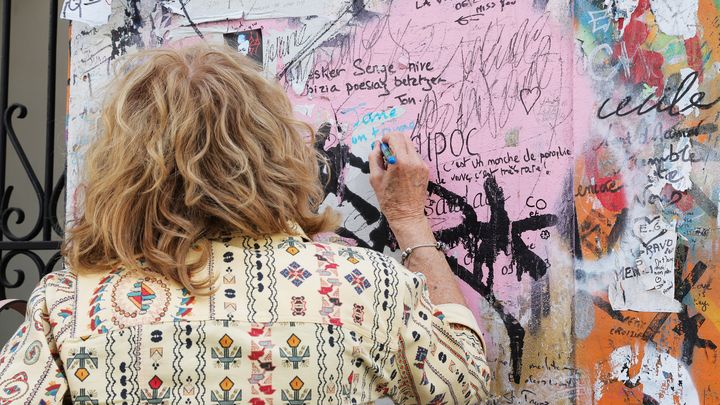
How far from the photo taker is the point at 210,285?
4.61 ft

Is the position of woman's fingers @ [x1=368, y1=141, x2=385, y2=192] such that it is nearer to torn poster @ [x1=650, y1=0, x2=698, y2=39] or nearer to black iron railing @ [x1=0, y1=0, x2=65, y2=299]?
torn poster @ [x1=650, y1=0, x2=698, y2=39]

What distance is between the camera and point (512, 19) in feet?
6.46

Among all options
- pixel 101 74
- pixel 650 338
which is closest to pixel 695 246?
pixel 650 338

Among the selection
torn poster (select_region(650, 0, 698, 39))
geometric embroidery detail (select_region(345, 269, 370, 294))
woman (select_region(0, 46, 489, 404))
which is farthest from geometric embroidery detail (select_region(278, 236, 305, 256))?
torn poster (select_region(650, 0, 698, 39))

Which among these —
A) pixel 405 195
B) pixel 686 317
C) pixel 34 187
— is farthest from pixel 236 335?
pixel 34 187

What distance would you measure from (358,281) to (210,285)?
30 centimetres

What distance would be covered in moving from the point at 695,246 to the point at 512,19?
2.48ft

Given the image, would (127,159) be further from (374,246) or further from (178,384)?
(374,246)

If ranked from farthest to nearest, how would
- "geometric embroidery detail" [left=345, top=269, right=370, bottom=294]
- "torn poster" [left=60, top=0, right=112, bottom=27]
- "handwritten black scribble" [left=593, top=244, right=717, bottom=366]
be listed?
"torn poster" [left=60, top=0, right=112, bottom=27] → "handwritten black scribble" [left=593, top=244, right=717, bottom=366] → "geometric embroidery detail" [left=345, top=269, right=370, bottom=294]

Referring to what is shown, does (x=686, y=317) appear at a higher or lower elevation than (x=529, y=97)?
lower

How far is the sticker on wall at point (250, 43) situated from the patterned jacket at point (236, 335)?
93cm

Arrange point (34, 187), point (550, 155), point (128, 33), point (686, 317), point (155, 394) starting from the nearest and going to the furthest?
point (155, 394) < point (686, 317) < point (550, 155) < point (128, 33) < point (34, 187)

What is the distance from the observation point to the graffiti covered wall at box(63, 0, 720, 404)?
5.82 feet

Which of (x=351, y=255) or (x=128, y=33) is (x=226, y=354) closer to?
(x=351, y=255)
